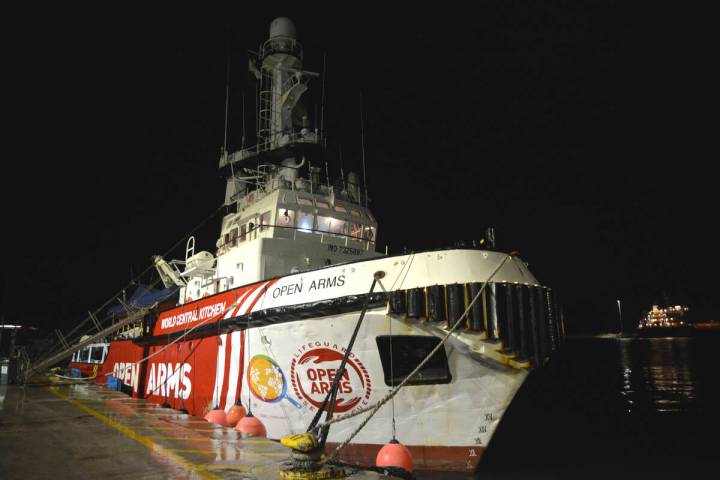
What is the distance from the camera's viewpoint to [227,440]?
20.6 ft

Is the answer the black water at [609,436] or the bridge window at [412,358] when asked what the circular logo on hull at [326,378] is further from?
the black water at [609,436]

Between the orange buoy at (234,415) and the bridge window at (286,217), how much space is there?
15.9 feet

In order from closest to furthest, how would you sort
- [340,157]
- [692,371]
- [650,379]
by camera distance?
[340,157] → [650,379] → [692,371]

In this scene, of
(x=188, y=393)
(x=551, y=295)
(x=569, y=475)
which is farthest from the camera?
(x=188, y=393)

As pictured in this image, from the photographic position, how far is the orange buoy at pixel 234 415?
8.46 metres

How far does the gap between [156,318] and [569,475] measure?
11766 mm

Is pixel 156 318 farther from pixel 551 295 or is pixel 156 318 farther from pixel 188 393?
pixel 551 295

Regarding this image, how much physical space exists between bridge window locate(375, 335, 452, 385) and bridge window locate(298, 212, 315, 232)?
5.37 metres

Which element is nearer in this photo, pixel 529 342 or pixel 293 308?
pixel 529 342

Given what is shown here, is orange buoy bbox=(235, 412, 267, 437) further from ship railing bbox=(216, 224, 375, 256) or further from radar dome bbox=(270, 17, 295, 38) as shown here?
radar dome bbox=(270, 17, 295, 38)

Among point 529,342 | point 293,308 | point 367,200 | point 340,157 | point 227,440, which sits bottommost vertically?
point 227,440

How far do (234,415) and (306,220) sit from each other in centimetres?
541

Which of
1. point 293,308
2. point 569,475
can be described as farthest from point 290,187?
point 569,475

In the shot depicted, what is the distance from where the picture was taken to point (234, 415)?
28.0 feet
